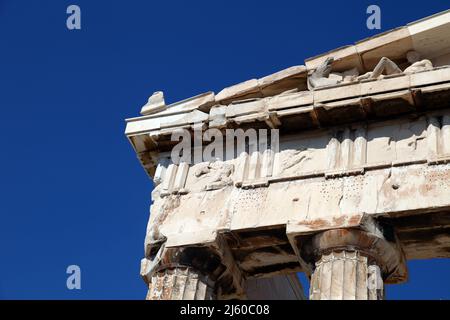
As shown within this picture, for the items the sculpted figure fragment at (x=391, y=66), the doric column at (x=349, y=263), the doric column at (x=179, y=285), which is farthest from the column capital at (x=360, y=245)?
the sculpted figure fragment at (x=391, y=66)

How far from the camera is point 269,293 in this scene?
1639 cm

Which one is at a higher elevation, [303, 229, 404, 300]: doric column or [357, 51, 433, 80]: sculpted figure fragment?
[357, 51, 433, 80]: sculpted figure fragment

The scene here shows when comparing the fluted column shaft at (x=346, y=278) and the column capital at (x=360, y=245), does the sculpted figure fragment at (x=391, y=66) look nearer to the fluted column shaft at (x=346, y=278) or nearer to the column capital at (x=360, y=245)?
the column capital at (x=360, y=245)

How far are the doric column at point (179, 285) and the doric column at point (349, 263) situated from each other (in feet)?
6.08

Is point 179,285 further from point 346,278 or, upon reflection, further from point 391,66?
point 391,66

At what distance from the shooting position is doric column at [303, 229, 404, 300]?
460 inches

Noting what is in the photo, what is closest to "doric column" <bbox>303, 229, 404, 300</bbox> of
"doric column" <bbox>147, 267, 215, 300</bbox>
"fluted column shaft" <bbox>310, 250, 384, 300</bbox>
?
"fluted column shaft" <bbox>310, 250, 384, 300</bbox>

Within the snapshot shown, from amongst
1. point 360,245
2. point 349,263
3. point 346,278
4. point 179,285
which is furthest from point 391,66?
point 179,285

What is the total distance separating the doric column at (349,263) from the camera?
1169cm

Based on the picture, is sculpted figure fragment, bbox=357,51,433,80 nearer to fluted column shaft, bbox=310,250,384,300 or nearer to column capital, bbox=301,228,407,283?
column capital, bbox=301,228,407,283

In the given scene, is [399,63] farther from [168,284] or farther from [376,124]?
[168,284]

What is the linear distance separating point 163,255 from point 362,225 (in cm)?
325
